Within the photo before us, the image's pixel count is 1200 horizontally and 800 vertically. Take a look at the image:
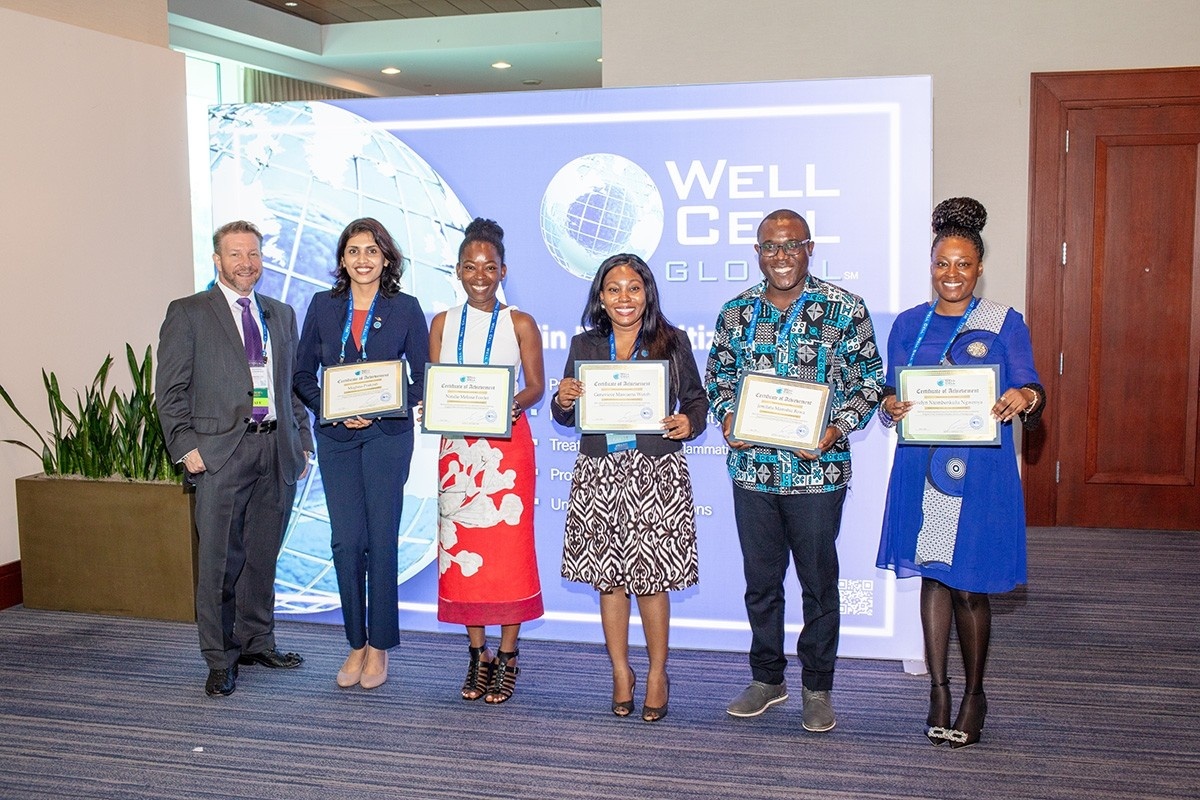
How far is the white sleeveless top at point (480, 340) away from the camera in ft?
12.0

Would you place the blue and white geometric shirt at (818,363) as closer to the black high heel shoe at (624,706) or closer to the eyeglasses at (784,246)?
the eyeglasses at (784,246)

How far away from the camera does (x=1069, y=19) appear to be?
6.21 meters

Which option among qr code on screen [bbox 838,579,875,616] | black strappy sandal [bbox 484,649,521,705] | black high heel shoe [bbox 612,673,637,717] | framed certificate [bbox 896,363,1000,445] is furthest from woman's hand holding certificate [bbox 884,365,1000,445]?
black strappy sandal [bbox 484,649,521,705]

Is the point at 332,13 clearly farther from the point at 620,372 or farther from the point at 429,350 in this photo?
the point at 620,372

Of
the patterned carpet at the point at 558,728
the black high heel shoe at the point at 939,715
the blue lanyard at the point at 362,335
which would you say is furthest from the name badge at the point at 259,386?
the black high heel shoe at the point at 939,715

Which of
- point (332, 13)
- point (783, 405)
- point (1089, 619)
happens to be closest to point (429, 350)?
point (783, 405)

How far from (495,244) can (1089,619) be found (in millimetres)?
3132

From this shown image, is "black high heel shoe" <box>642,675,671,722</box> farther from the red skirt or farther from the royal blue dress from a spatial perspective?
the royal blue dress

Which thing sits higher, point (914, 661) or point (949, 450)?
point (949, 450)

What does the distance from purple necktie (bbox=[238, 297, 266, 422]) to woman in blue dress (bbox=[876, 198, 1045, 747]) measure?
2178 millimetres

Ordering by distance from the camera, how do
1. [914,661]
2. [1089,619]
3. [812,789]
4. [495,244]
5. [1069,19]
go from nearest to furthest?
1. [812,789]
2. [495,244]
3. [914,661]
4. [1089,619]
5. [1069,19]

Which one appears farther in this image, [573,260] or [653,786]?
[573,260]

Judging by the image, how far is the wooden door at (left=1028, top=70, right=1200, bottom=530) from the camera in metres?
6.29

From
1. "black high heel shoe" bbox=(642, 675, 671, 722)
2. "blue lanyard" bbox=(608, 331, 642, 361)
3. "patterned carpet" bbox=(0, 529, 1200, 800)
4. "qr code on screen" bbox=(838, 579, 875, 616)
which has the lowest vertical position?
"patterned carpet" bbox=(0, 529, 1200, 800)
